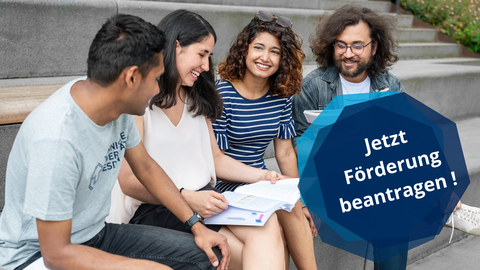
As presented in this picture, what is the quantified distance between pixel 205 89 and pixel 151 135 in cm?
36

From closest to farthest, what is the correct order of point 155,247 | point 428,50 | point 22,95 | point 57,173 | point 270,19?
point 57,173 → point 155,247 → point 22,95 → point 270,19 → point 428,50

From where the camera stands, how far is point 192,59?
1.67 m

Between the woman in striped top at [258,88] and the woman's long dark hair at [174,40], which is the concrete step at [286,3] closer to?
the woman in striped top at [258,88]

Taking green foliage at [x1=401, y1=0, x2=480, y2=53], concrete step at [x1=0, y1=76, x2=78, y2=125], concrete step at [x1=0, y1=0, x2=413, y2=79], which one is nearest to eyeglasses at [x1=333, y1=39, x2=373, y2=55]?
concrete step at [x1=0, y1=0, x2=413, y2=79]

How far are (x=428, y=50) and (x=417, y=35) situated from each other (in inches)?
14.2

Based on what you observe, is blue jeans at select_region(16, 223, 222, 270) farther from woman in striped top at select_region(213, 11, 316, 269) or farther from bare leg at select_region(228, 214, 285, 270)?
woman in striped top at select_region(213, 11, 316, 269)

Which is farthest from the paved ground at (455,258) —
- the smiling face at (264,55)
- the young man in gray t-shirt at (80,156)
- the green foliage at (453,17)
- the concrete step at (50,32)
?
the green foliage at (453,17)

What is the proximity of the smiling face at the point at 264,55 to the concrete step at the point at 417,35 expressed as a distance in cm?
383

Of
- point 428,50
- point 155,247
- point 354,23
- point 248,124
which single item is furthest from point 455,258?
point 428,50

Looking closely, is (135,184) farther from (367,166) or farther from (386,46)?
(386,46)

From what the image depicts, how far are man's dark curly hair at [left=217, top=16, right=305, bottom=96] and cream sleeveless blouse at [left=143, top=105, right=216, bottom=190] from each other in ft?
1.40

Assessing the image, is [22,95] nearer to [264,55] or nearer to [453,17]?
[264,55]

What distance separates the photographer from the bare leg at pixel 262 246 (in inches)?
58.1

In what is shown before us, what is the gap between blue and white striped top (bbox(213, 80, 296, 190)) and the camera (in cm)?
201
